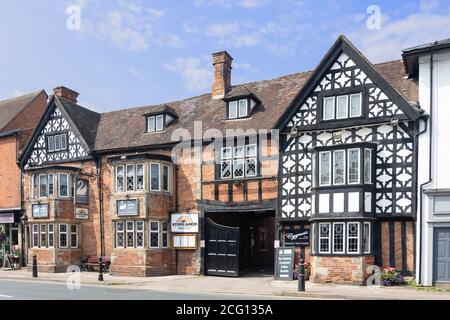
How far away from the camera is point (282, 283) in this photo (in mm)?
18984

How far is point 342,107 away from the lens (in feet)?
64.8

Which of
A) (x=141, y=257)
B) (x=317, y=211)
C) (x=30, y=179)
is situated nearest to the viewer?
(x=317, y=211)

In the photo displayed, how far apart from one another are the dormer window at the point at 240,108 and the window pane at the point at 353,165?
6.36m

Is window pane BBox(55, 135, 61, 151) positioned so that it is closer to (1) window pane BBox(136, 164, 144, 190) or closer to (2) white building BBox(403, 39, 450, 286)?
(1) window pane BBox(136, 164, 144, 190)

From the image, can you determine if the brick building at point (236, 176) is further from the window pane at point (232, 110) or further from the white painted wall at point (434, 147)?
the white painted wall at point (434, 147)

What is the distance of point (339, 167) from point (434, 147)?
12.0ft

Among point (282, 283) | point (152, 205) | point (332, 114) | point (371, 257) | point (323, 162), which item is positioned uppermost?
point (332, 114)

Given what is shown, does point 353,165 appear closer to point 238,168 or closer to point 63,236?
point 238,168

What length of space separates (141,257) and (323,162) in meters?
10.1

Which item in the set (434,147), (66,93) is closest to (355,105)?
(434,147)

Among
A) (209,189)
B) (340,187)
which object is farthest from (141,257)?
(340,187)

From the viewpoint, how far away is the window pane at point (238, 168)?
22.1m

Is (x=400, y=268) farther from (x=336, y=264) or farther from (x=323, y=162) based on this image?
(x=323, y=162)

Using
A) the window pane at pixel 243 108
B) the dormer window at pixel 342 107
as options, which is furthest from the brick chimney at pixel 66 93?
the dormer window at pixel 342 107
